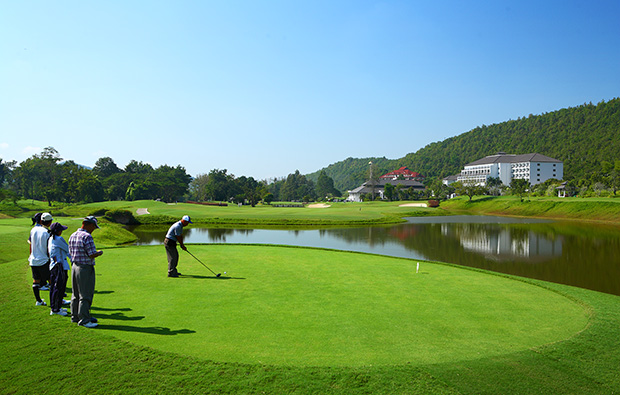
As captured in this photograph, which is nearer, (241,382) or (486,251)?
(241,382)

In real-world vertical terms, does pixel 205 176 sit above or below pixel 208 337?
above

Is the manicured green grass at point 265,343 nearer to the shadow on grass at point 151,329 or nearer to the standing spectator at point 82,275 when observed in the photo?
the shadow on grass at point 151,329

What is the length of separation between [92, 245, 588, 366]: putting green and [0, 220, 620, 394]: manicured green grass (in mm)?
50

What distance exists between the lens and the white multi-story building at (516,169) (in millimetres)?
141125

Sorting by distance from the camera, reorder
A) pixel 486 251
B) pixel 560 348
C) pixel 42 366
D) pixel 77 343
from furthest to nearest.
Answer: pixel 486 251 → pixel 560 348 → pixel 77 343 → pixel 42 366

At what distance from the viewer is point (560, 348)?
644 centimetres

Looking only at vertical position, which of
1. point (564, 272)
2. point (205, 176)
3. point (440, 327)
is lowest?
point (564, 272)

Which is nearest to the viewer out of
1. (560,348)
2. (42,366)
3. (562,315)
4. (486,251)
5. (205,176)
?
(42,366)

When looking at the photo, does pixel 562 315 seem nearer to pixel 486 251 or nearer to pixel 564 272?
pixel 564 272

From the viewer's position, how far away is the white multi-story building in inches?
5556

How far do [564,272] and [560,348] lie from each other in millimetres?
13919

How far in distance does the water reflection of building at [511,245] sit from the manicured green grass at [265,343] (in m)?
13.1

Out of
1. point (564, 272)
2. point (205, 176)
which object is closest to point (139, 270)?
point (564, 272)

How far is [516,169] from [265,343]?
168614 millimetres
